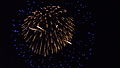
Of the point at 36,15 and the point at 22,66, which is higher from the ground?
the point at 36,15

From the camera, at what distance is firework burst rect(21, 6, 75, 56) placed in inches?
149

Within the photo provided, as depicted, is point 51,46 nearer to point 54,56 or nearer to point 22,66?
point 54,56

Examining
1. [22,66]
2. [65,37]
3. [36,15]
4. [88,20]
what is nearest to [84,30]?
[88,20]

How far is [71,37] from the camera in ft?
13.4

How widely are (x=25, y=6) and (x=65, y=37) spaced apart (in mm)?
1026

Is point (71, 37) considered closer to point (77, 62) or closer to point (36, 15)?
point (77, 62)

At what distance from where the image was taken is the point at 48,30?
382cm

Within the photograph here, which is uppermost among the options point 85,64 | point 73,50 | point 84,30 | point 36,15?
point 36,15

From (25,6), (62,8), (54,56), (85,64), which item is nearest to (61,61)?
(54,56)

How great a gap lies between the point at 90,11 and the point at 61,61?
1.07 m

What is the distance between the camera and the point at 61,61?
4012 millimetres

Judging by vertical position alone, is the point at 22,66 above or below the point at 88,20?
below

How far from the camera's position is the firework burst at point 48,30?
3793 millimetres

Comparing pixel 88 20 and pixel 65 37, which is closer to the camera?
pixel 65 37
